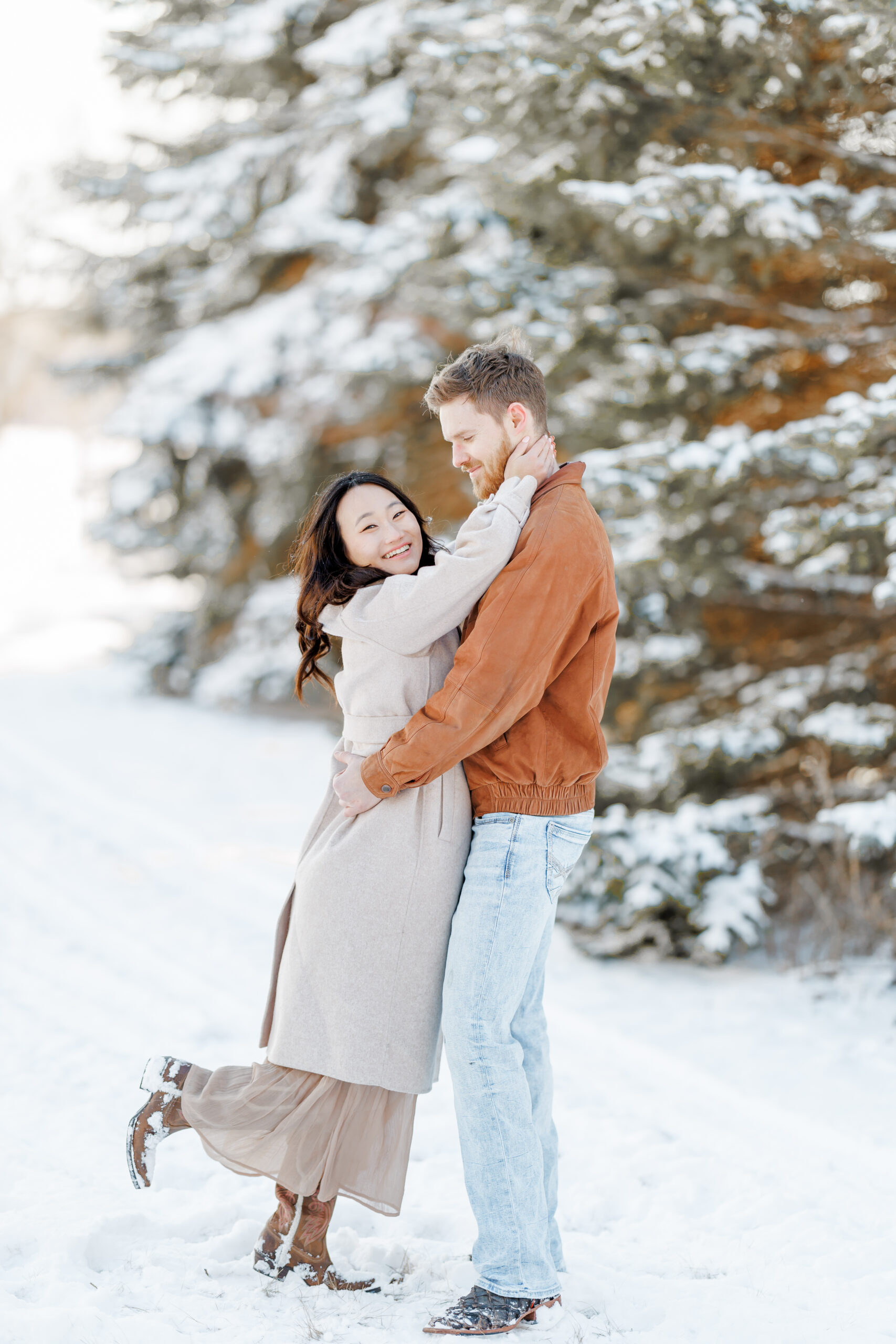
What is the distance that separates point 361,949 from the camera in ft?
8.10

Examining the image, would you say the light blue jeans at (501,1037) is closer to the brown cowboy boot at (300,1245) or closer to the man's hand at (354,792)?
the man's hand at (354,792)

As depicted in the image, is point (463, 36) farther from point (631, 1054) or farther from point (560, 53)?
point (631, 1054)

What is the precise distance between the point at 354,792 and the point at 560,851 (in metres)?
0.49

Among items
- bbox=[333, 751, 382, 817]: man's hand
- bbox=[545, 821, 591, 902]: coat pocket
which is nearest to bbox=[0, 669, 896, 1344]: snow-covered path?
bbox=[545, 821, 591, 902]: coat pocket

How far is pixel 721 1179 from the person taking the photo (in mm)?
3398

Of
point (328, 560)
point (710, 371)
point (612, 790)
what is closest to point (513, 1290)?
point (328, 560)

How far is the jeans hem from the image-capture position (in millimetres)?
2400

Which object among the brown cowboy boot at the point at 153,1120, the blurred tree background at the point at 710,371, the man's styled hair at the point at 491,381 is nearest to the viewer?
the man's styled hair at the point at 491,381

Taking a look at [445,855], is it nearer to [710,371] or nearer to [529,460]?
[529,460]

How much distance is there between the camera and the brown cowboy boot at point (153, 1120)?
2.54 metres

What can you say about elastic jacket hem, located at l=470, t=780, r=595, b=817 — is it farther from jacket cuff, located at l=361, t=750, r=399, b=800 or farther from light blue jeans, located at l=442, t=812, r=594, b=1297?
jacket cuff, located at l=361, t=750, r=399, b=800

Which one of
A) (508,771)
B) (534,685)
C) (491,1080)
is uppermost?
(534,685)

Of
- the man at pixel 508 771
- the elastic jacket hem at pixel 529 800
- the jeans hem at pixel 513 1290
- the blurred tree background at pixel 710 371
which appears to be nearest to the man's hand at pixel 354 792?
the man at pixel 508 771

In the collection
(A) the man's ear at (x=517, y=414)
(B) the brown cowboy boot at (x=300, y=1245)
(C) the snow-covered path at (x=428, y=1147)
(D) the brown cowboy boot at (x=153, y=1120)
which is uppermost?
(A) the man's ear at (x=517, y=414)
